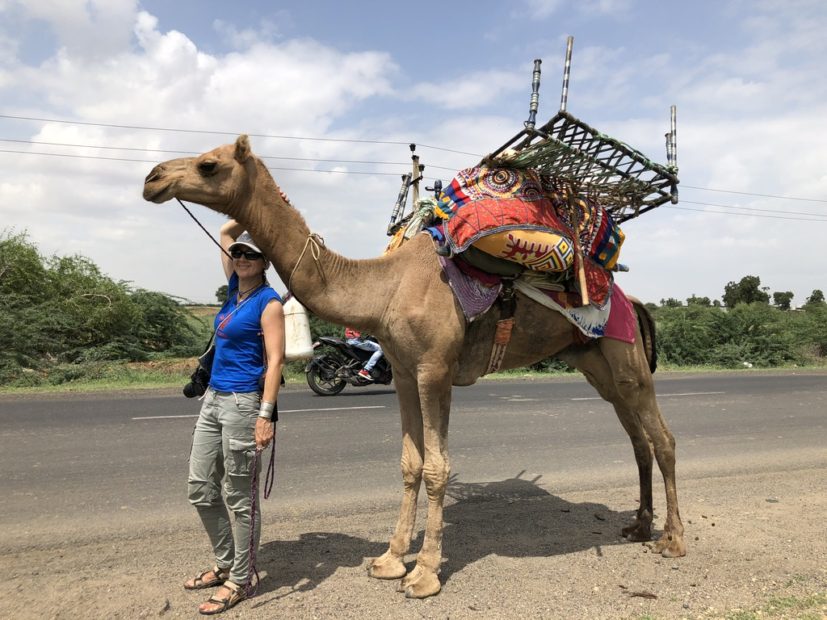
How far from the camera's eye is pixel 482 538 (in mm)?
4758

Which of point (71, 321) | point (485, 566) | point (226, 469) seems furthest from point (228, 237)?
point (71, 321)

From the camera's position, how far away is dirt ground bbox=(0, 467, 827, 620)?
3555mm

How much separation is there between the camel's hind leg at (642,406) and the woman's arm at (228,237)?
2.74 m

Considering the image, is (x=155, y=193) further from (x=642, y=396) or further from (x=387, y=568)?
(x=642, y=396)

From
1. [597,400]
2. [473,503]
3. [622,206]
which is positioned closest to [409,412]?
[473,503]

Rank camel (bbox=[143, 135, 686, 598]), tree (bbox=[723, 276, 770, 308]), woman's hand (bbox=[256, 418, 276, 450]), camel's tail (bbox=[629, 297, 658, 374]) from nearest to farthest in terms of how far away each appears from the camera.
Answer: woman's hand (bbox=[256, 418, 276, 450]), camel (bbox=[143, 135, 686, 598]), camel's tail (bbox=[629, 297, 658, 374]), tree (bbox=[723, 276, 770, 308])

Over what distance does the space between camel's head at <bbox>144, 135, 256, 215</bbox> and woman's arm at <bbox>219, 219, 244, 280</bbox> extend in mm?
249

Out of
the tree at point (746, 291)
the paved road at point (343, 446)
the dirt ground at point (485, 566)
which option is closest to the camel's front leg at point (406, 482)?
the dirt ground at point (485, 566)

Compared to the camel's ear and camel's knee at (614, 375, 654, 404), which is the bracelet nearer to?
the camel's ear

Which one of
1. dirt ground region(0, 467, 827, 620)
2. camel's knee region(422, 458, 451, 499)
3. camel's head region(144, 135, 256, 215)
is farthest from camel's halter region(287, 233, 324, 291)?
dirt ground region(0, 467, 827, 620)

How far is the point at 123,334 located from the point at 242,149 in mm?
18421

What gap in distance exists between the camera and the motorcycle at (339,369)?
14.0m

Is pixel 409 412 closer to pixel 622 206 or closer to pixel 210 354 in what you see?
pixel 210 354

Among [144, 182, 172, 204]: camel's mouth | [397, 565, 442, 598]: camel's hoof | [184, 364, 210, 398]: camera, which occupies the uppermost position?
[144, 182, 172, 204]: camel's mouth
